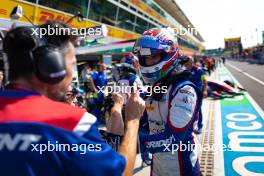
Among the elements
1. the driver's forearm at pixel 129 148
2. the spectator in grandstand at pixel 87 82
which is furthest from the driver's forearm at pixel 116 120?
the spectator in grandstand at pixel 87 82

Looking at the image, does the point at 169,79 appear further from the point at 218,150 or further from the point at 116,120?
the point at 218,150

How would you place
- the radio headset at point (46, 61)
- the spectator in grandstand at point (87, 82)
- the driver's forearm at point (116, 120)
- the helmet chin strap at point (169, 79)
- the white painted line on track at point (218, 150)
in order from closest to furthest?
1. the radio headset at point (46, 61)
2. the driver's forearm at point (116, 120)
3. the helmet chin strap at point (169, 79)
4. the white painted line on track at point (218, 150)
5. the spectator in grandstand at point (87, 82)

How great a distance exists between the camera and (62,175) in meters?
1.07

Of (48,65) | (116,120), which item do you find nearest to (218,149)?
(116,120)

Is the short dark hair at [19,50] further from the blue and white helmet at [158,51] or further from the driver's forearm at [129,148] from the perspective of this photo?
the blue and white helmet at [158,51]

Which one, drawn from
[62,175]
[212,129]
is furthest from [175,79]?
[212,129]

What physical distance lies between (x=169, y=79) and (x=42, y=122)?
1408 millimetres

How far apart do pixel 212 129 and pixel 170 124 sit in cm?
551

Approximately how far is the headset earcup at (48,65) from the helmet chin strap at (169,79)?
120cm

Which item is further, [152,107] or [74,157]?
[152,107]

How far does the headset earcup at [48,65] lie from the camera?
3.76ft

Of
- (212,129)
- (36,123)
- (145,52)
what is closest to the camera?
(36,123)

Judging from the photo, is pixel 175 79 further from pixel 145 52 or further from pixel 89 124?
pixel 89 124

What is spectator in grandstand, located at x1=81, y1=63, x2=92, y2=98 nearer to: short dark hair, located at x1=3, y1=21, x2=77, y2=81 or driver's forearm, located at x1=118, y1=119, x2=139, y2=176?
driver's forearm, located at x1=118, y1=119, x2=139, y2=176
